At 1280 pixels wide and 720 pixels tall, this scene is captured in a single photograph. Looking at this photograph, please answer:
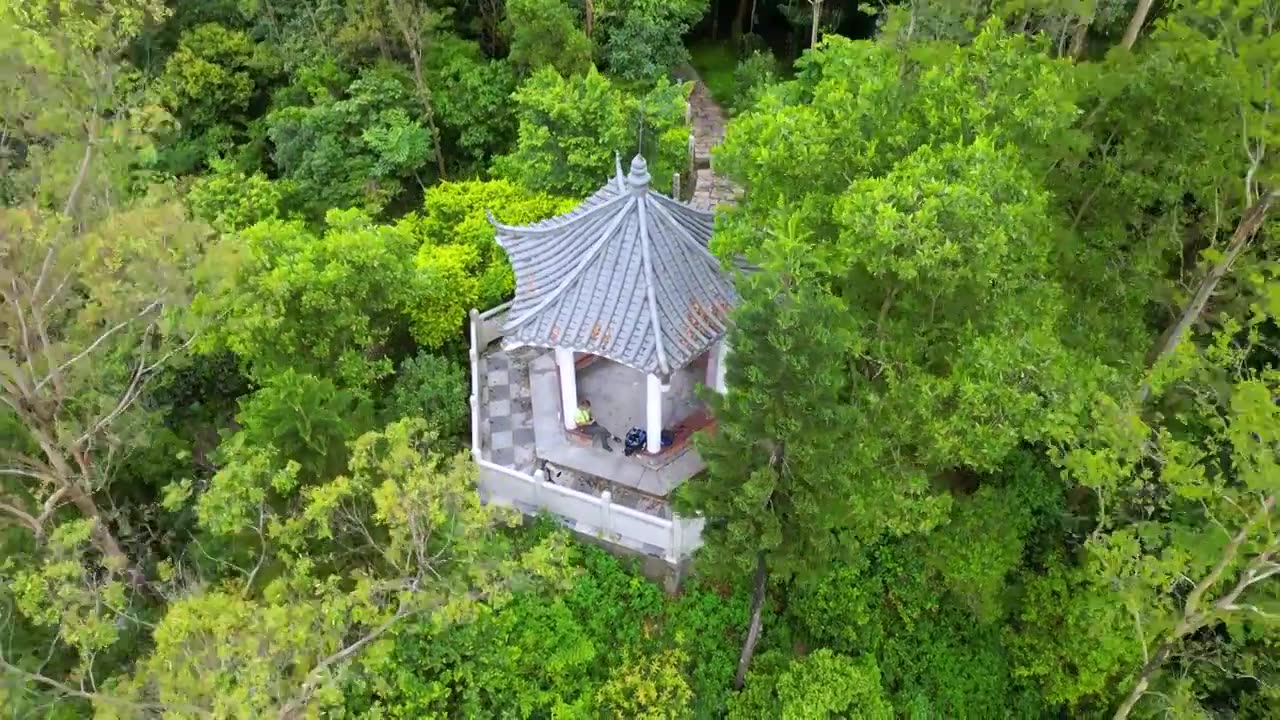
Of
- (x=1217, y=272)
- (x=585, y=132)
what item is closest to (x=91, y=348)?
(x=585, y=132)

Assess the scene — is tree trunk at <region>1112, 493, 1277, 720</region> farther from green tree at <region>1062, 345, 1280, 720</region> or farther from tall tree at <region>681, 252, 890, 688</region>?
tall tree at <region>681, 252, 890, 688</region>

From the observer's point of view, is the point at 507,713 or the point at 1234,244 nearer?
the point at 1234,244

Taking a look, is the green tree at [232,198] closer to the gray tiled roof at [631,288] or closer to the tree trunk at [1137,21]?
the gray tiled roof at [631,288]

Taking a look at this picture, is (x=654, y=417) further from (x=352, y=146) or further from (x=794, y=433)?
(x=352, y=146)

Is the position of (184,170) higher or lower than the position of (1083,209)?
lower

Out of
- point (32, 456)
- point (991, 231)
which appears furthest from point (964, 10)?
point (32, 456)

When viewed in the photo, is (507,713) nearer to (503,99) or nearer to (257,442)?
(257,442)
